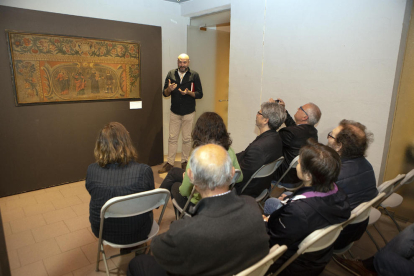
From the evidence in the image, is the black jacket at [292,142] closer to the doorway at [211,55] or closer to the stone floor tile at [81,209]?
the stone floor tile at [81,209]

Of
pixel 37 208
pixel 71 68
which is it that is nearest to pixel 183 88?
pixel 71 68

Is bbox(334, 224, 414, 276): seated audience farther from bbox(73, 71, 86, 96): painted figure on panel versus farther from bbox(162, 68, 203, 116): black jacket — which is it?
bbox(73, 71, 86, 96): painted figure on panel

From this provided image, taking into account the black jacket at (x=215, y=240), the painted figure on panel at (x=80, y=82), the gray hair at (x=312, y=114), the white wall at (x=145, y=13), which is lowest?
the black jacket at (x=215, y=240)

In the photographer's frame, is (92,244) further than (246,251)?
Yes

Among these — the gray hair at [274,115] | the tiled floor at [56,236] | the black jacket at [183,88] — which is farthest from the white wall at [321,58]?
the tiled floor at [56,236]

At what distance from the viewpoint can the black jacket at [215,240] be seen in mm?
1073

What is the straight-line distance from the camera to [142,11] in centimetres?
409

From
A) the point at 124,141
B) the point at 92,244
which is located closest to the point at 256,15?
the point at 124,141

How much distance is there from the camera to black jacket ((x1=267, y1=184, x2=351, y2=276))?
144 centimetres

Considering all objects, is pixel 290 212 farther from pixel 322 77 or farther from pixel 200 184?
pixel 322 77

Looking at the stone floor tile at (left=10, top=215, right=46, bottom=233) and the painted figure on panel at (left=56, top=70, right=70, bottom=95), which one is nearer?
the stone floor tile at (left=10, top=215, right=46, bottom=233)

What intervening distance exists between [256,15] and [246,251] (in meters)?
3.33

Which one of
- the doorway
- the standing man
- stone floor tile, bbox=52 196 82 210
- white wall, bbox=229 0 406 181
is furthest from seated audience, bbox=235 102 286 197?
the doorway

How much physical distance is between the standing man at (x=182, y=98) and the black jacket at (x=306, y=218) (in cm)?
281
